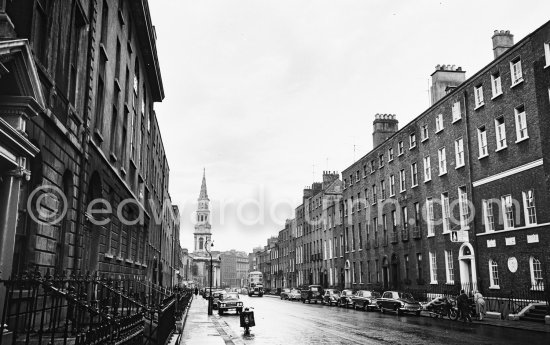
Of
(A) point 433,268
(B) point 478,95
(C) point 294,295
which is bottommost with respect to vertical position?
(C) point 294,295

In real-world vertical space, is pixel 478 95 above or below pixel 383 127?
below

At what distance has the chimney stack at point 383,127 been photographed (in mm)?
49781

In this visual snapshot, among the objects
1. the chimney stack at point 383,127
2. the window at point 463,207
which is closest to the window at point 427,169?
the window at point 463,207

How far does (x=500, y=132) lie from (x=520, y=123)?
1859mm

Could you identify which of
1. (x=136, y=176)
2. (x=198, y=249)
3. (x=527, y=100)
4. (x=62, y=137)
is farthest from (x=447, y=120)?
(x=198, y=249)

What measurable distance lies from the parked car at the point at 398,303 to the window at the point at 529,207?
9.45 m

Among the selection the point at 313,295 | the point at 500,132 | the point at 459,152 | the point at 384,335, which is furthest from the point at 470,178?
the point at 313,295

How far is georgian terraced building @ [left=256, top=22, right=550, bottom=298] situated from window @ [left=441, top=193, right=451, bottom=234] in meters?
0.07

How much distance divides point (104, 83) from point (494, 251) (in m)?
22.6

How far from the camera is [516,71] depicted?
26.7 m

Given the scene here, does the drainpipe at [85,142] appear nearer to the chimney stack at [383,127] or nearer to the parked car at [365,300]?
the parked car at [365,300]

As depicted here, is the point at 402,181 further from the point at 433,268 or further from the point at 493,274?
the point at 493,274

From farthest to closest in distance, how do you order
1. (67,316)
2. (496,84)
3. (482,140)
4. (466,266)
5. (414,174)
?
(414,174) → (466,266) → (482,140) → (496,84) → (67,316)

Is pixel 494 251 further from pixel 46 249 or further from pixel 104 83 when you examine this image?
pixel 46 249
